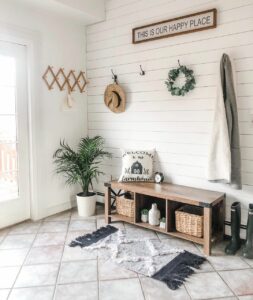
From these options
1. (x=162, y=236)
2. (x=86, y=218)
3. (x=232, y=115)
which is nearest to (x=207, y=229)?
(x=162, y=236)

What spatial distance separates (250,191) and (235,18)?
1568 millimetres

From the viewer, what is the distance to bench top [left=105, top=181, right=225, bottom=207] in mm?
2629

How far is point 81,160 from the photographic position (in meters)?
3.53

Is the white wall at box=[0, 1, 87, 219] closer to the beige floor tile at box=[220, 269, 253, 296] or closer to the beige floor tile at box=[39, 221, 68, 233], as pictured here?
the beige floor tile at box=[39, 221, 68, 233]

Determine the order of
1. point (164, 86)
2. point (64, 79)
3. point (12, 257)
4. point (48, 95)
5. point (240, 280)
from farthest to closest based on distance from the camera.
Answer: point (64, 79) < point (48, 95) < point (164, 86) < point (12, 257) < point (240, 280)

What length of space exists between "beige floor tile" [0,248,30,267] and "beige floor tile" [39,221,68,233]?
1.49 ft

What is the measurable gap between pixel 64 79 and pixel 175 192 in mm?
1915

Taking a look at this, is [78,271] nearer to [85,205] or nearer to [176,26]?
[85,205]

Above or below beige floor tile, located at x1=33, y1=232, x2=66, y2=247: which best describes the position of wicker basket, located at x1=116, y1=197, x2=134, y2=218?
above

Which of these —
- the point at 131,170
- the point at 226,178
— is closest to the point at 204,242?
the point at 226,178

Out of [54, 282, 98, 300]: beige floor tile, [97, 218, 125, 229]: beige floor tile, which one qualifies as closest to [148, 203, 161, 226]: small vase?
[97, 218, 125, 229]: beige floor tile

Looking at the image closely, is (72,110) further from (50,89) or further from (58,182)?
(58,182)

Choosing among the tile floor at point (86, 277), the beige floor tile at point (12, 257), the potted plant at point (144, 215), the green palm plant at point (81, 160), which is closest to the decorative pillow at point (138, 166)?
the potted plant at point (144, 215)

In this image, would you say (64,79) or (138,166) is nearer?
(138,166)
